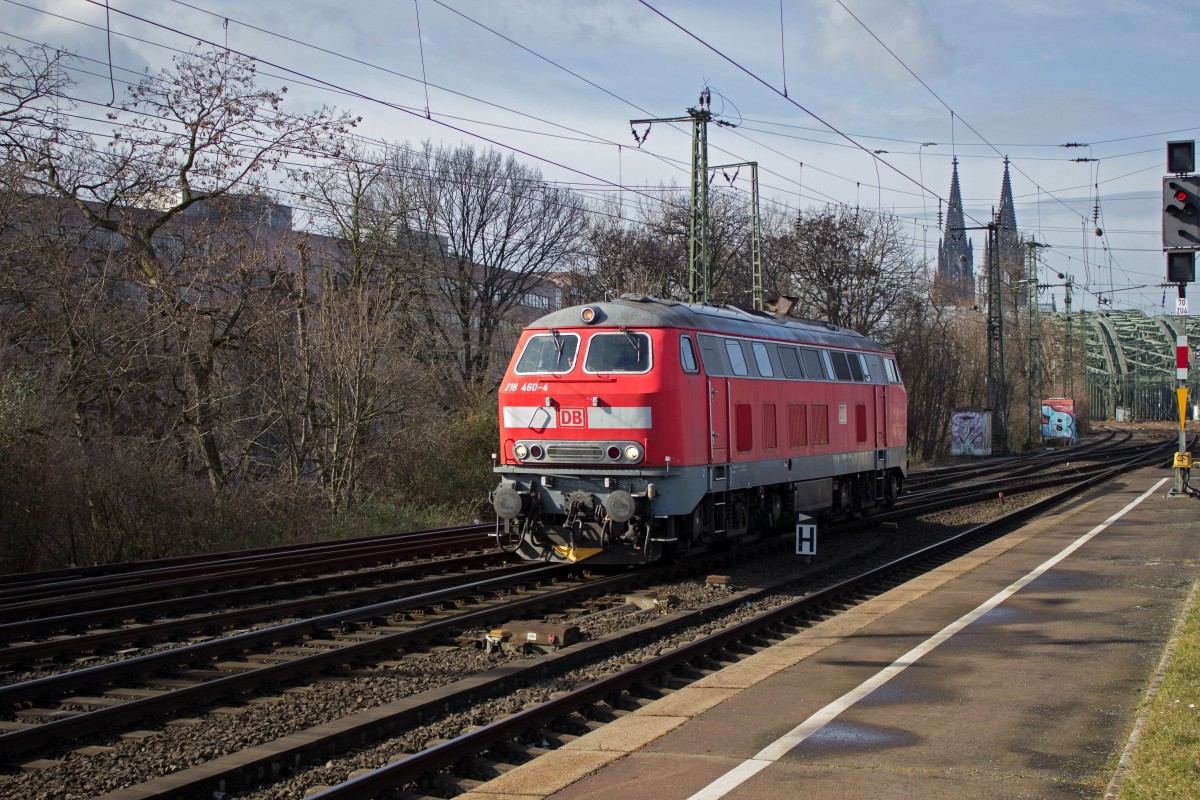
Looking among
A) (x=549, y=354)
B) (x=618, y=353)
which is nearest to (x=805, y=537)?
(x=618, y=353)

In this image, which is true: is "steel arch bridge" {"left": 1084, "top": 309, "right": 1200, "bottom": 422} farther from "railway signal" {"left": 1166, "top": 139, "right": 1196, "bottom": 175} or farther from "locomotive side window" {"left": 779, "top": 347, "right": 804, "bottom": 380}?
"railway signal" {"left": 1166, "top": 139, "right": 1196, "bottom": 175}

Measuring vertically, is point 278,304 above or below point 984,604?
above

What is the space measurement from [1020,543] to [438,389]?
15.9 metres

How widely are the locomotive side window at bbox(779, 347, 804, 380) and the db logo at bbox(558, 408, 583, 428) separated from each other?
4.12m

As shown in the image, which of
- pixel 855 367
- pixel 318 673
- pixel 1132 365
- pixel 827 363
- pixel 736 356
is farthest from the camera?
pixel 1132 365

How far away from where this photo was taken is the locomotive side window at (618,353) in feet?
44.2

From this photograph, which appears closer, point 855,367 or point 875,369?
point 855,367

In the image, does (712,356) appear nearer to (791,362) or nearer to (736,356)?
(736,356)

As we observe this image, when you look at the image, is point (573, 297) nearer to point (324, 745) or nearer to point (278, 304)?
point (278, 304)

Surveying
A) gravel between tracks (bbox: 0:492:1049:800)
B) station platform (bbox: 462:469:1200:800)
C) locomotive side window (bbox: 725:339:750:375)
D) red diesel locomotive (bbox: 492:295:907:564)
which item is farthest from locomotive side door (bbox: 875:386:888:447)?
gravel between tracks (bbox: 0:492:1049:800)

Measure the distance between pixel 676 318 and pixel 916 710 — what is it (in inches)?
289

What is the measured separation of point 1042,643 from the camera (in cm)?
921

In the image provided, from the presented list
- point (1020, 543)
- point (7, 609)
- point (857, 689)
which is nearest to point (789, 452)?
point (1020, 543)

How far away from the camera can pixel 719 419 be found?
14227 mm
